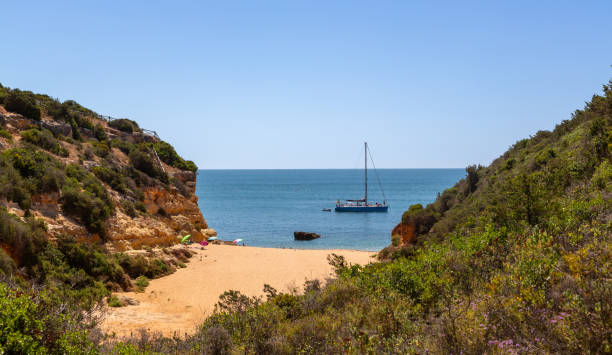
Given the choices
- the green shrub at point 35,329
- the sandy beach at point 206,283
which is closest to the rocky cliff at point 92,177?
the sandy beach at point 206,283

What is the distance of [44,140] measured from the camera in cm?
2069

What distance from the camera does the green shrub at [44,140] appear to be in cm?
2002

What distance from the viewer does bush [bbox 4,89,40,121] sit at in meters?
22.1

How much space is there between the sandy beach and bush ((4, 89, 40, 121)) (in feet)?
42.0

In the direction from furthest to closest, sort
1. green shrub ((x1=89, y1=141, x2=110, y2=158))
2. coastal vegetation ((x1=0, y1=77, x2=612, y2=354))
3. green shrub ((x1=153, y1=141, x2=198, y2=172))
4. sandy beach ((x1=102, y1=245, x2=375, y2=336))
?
green shrub ((x1=153, y1=141, x2=198, y2=172)) < green shrub ((x1=89, y1=141, x2=110, y2=158)) < sandy beach ((x1=102, y1=245, x2=375, y2=336)) < coastal vegetation ((x1=0, y1=77, x2=612, y2=354))

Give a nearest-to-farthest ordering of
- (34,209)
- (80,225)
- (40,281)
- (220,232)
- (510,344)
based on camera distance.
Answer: (510,344)
(40,281)
(34,209)
(80,225)
(220,232)

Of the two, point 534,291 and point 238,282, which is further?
point 238,282

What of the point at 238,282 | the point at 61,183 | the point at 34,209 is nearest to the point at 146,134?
the point at 61,183

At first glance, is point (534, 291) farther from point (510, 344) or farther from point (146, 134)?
point (146, 134)

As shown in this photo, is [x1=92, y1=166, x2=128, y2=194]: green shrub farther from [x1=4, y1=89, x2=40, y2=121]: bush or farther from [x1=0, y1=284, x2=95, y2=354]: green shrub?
[x1=0, y1=284, x2=95, y2=354]: green shrub

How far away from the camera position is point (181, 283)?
1770 centimetres

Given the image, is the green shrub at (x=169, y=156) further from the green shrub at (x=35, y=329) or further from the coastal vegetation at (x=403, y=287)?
the green shrub at (x=35, y=329)

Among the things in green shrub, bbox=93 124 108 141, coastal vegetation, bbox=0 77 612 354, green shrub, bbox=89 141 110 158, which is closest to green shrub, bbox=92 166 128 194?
green shrub, bbox=89 141 110 158

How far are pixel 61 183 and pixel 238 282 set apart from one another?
972 cm
